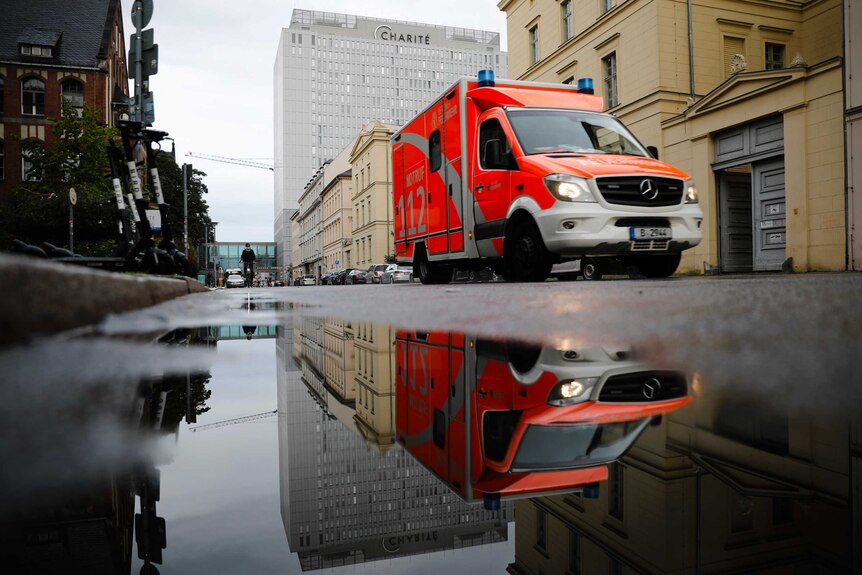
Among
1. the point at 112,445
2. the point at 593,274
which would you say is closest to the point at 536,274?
the point at 593,274

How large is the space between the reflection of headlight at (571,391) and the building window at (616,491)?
42cm

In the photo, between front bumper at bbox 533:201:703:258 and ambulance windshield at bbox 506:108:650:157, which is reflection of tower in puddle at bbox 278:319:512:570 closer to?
front bumper at bbox 533:201:703:258

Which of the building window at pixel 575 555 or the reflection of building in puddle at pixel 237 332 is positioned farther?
the reflection of building in puddle at pixel 237 332

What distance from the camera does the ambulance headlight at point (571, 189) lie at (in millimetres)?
Answer: 8148

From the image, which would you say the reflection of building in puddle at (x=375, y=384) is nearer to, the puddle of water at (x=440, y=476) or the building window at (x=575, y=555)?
the puddle of water at (x=440, y=476)

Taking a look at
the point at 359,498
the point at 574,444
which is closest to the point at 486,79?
the point at 574,444

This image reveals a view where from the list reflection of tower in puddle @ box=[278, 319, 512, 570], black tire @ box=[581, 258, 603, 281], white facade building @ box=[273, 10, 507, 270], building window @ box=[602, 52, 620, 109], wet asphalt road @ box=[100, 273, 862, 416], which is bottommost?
reflection of tower in puddle @ box=[278, 319, 512, 570]

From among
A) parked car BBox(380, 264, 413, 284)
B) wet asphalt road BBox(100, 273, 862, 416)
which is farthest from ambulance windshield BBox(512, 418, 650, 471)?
parked car BBox(380, 264, 413, 284)

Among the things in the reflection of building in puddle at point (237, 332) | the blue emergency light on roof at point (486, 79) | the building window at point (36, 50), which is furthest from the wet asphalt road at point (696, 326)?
the building window at point (36, 50)

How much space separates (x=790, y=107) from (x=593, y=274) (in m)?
8.18

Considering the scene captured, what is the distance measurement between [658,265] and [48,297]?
8.61 meters

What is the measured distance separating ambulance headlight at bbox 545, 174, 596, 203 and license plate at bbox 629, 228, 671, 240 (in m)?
0.66

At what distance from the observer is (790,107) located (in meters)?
14.9

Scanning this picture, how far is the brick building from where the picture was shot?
35000 mm
